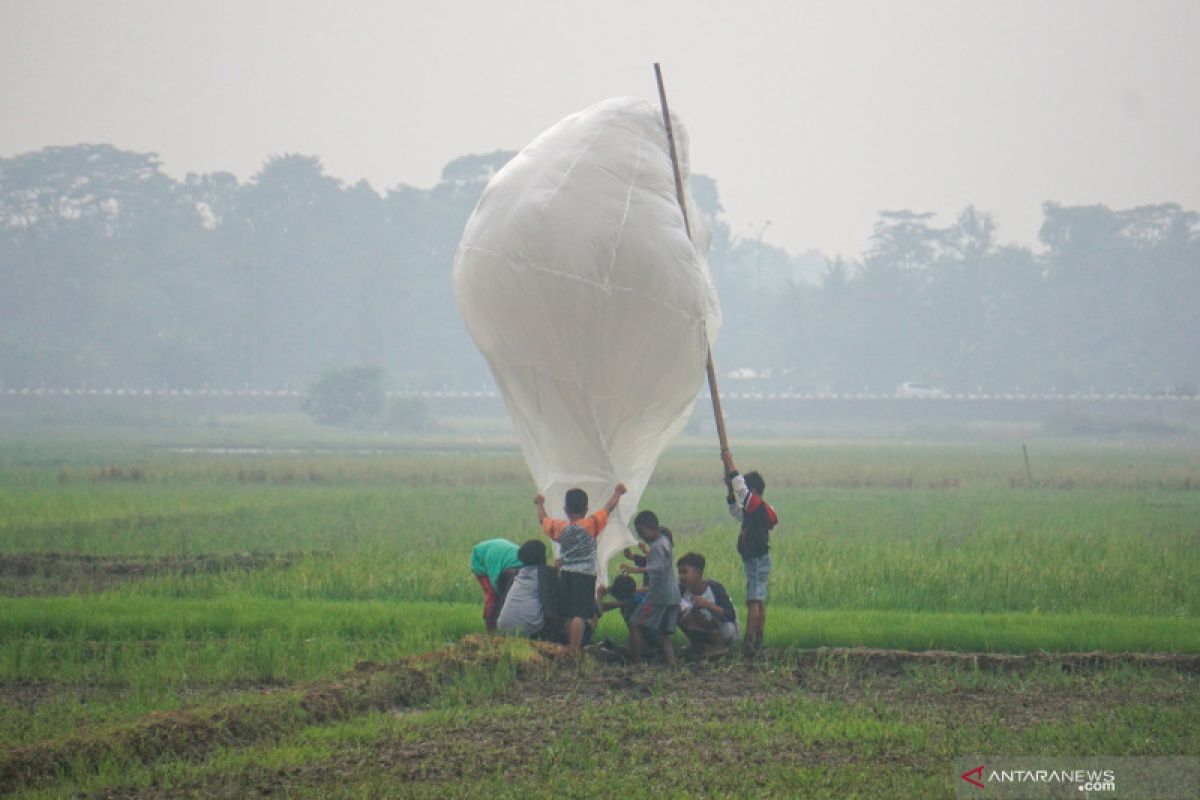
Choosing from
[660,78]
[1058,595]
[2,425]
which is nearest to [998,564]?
[1058,595]

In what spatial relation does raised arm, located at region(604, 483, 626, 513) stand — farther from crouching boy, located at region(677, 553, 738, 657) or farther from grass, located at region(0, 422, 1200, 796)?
grass, located at region(0, 422, 1200, 796)

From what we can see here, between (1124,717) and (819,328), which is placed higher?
(819,328)

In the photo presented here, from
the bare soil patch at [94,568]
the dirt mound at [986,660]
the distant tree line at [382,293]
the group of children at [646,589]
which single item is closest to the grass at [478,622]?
the bare soil patch at [94,568]

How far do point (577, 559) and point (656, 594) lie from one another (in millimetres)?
705

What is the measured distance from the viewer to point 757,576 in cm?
1234

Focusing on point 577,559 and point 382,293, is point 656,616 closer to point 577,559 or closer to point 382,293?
point 577,559

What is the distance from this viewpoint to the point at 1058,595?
1552 cm

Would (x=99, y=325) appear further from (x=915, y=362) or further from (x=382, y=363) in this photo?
(x=915, y=362)

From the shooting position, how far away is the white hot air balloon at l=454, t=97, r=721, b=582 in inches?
487

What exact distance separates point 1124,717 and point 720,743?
9.05 feet

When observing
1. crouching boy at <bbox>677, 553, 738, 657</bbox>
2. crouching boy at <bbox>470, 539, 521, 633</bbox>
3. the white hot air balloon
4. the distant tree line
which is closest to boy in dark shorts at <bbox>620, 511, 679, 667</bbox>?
crouching boy at <bbox>677, 553, 738, 657</bbox>

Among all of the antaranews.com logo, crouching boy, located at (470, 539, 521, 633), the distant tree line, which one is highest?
the distant tree line

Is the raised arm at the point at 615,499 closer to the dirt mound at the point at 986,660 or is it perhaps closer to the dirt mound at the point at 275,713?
the dirt mound at the point at 275,713

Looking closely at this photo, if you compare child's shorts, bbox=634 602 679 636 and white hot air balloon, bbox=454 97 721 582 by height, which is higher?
white hot air balloon, bbox=454 97 721 582
